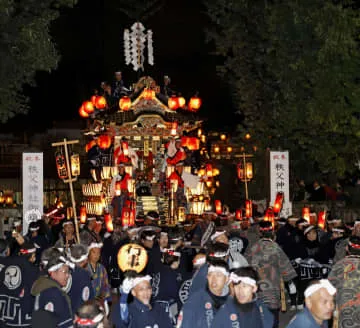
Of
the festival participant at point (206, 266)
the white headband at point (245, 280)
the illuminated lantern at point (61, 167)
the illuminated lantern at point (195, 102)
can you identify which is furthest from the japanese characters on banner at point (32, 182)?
the white headband at point (245, 280)

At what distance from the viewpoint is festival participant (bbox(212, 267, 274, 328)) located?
6809 mm

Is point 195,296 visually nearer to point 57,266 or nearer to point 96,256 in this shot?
point 57,266

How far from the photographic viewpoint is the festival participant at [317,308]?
640 cm

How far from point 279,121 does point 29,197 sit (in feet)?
24.5

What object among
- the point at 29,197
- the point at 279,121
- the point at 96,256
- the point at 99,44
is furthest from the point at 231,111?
the point at 96,256

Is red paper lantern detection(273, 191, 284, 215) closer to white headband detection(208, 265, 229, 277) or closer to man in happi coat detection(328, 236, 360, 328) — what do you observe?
man in happi coat detection(328, 236, 360, 328)

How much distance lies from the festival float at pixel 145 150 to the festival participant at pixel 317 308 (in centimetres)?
2288

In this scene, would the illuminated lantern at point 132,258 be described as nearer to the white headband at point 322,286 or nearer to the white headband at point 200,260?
the white headband at point 200,260

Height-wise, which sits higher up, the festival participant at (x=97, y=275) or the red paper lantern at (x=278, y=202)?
the red paper lantern at (x=278, y=202)

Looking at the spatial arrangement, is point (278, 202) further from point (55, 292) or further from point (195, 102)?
point (55, 292)

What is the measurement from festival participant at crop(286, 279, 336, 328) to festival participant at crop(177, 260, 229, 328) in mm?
1111

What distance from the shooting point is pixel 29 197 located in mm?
19953

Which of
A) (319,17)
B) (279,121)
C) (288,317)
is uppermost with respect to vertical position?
(319,17)

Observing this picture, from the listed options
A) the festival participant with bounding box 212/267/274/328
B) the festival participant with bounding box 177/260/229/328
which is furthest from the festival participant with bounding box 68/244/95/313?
the festival participant with bounding box 212/267/274/328
